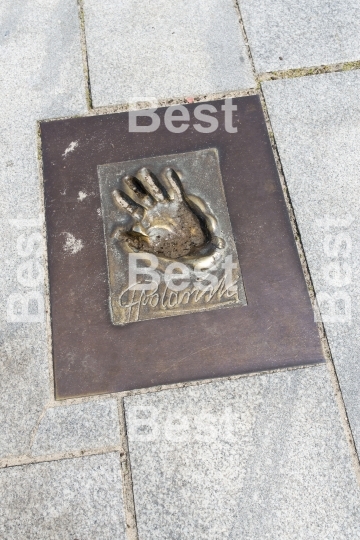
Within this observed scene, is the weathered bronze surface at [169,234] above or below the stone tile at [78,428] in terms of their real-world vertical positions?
above

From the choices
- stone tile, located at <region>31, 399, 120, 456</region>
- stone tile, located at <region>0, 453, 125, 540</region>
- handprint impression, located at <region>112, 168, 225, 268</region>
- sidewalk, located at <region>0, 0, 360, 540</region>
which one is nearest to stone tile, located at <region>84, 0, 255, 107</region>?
sidewalk, located at <region>0, 0, 360, 540</region>

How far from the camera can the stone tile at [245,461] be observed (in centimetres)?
141

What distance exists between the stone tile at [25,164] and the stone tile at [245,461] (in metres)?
0.35

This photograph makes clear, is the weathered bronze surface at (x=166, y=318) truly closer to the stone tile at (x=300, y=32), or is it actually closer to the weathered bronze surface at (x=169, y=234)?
the weathered bronze surface at (x=169, y=234)

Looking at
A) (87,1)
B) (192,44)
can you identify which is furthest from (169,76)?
(87,1)

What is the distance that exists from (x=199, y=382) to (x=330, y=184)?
33.2 inches

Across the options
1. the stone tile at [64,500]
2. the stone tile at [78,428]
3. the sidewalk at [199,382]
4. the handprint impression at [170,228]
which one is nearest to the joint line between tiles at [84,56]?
the sidewalk at [199,382]

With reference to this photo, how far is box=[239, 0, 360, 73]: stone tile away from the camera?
73.8 inches

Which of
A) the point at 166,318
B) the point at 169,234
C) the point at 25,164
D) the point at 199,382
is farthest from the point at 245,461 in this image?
the point at 25,164

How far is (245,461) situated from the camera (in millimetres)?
1444

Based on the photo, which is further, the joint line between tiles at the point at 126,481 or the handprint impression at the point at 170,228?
the handprint impression at the point at 170,228

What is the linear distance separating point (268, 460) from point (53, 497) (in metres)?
0.66

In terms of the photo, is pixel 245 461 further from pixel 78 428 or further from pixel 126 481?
pixel 78 428

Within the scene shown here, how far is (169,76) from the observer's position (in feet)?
6.08
